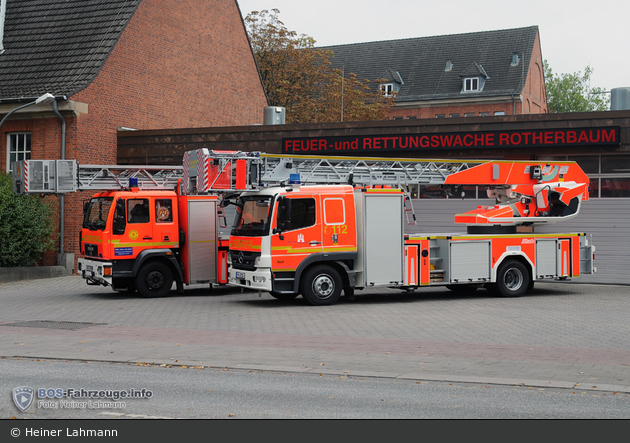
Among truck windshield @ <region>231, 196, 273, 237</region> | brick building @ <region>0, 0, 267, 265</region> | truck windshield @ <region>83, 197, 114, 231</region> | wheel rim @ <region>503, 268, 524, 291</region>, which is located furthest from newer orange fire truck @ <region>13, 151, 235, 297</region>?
wheel rim @ <region>503, 268, 524, 291</region>

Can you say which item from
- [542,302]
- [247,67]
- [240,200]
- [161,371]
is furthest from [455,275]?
[247,67]

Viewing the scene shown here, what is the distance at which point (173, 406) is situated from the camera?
275 inches

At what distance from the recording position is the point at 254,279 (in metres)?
15.7

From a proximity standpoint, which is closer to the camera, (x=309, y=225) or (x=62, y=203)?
(x=309, y=225)

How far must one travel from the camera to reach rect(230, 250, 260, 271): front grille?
51.6ft

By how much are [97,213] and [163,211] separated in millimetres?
1548

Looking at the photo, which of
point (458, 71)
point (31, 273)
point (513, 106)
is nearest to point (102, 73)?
point (31, 273)

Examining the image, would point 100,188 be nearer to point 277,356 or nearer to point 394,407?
point 277,356

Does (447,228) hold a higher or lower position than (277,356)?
higher

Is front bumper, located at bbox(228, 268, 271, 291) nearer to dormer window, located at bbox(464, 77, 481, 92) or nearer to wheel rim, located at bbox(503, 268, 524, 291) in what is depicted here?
wheel rim, located at bbox(503, 268, 524, 291)

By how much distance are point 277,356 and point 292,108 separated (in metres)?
37.8

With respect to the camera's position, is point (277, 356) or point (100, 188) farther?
point (100, 188)

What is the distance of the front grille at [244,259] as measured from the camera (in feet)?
51.6

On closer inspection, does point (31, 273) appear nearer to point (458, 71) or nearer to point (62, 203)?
point (62, 203)
